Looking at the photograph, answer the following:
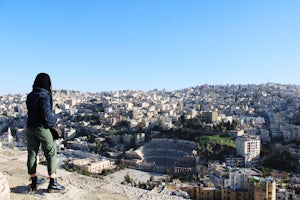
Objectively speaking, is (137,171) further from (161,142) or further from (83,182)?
(83,182)

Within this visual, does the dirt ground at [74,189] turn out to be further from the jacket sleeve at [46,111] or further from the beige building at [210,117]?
the beige building at [210,117]

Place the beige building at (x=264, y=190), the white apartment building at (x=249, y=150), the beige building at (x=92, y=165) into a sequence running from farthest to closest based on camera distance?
the white apartment building at (x=249, y=150), the beige building at (x=92, y=165), the beige building at (x=264, y=190)

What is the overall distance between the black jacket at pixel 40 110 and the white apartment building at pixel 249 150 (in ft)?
61.7

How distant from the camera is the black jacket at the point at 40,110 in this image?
2.41 meters

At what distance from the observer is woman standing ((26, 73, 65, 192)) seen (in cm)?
242

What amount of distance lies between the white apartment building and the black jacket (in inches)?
740

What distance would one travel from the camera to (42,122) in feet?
7.96

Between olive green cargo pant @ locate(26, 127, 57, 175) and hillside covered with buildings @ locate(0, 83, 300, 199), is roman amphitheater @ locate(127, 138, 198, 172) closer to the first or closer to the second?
hillside covered with buildings @ locate(0, 83, 300, 199)

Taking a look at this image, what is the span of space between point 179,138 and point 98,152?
6224 mm

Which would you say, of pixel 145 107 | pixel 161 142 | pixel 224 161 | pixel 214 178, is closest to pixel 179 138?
pixel 161 142

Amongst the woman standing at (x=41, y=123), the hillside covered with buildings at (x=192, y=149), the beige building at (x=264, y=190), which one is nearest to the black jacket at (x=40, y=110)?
the woman standing at (x=41, y=123)

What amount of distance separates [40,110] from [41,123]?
0.31 ft

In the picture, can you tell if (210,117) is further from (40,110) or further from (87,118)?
(40,110)

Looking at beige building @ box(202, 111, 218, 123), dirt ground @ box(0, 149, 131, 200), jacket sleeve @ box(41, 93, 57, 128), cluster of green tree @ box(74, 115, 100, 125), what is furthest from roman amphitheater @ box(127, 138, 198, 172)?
jacket sleeve @ box(41, 93, 57, 128)
